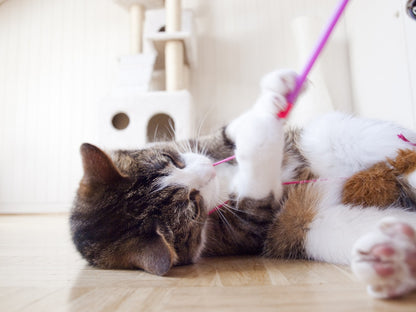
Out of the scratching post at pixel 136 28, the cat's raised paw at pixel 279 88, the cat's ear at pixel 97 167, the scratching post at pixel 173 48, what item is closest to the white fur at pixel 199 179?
the cat's ear at pixel 97 167

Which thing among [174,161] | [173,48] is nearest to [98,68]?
[173,48]

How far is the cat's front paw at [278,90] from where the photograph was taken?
74 centimetres

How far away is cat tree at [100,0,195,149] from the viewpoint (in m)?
2.13

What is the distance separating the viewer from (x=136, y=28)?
2572 millimetres

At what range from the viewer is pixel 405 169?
799mm

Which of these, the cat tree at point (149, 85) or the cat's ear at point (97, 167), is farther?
the cat tree at point (149, 85)

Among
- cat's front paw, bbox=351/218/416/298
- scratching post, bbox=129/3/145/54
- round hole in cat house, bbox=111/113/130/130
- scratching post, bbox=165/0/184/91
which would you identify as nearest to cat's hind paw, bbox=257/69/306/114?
cat's front paw, bbox=351/218/416/298

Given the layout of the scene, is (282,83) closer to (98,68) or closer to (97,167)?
(97,167)

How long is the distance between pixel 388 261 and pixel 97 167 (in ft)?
1.92

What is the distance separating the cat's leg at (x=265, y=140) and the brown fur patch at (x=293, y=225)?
83mm

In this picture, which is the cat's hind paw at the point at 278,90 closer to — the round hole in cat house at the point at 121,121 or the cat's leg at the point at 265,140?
the cat's leg at the point at 265,140

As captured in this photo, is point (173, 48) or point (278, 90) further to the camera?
point (173, 48)

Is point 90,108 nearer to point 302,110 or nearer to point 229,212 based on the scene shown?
point 302,110

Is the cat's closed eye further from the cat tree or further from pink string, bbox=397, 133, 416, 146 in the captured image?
the cat tree
